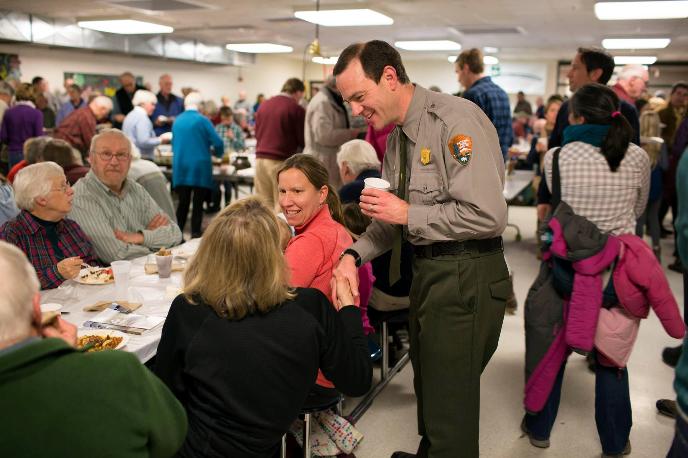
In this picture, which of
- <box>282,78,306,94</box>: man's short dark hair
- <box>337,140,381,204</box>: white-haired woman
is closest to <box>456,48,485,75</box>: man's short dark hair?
<box>337,140,381,204</box>: white-haired woman

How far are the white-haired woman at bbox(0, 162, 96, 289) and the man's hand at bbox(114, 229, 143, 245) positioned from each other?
437 millimetres

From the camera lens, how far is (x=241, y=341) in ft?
5.26

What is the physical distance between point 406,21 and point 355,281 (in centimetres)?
803

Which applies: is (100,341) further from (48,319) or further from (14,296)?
(14,296)

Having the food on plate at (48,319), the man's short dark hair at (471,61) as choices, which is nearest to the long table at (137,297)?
the food on plate at (48,319)

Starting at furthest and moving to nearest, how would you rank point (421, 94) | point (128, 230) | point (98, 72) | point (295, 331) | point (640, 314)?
point (98, 72)
point (128, 230)
point (640, 314)
point (421, 94)
point (295, 331)

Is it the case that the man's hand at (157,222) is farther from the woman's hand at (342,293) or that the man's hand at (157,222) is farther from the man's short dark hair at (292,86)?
the man's short dark hair at (292,86)

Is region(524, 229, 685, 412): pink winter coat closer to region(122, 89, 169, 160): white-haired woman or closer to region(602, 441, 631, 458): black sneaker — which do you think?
region(602, 441, 631, 458): black sneaker

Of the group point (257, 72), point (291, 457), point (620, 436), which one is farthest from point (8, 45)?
point (620, 436)

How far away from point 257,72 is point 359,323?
1674 cm

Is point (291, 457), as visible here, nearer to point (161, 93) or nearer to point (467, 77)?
point (467, 77)

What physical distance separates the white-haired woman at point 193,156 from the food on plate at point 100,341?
472 centimetres

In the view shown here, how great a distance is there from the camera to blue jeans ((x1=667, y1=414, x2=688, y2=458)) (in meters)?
1.39

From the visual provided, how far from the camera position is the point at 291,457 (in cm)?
252
